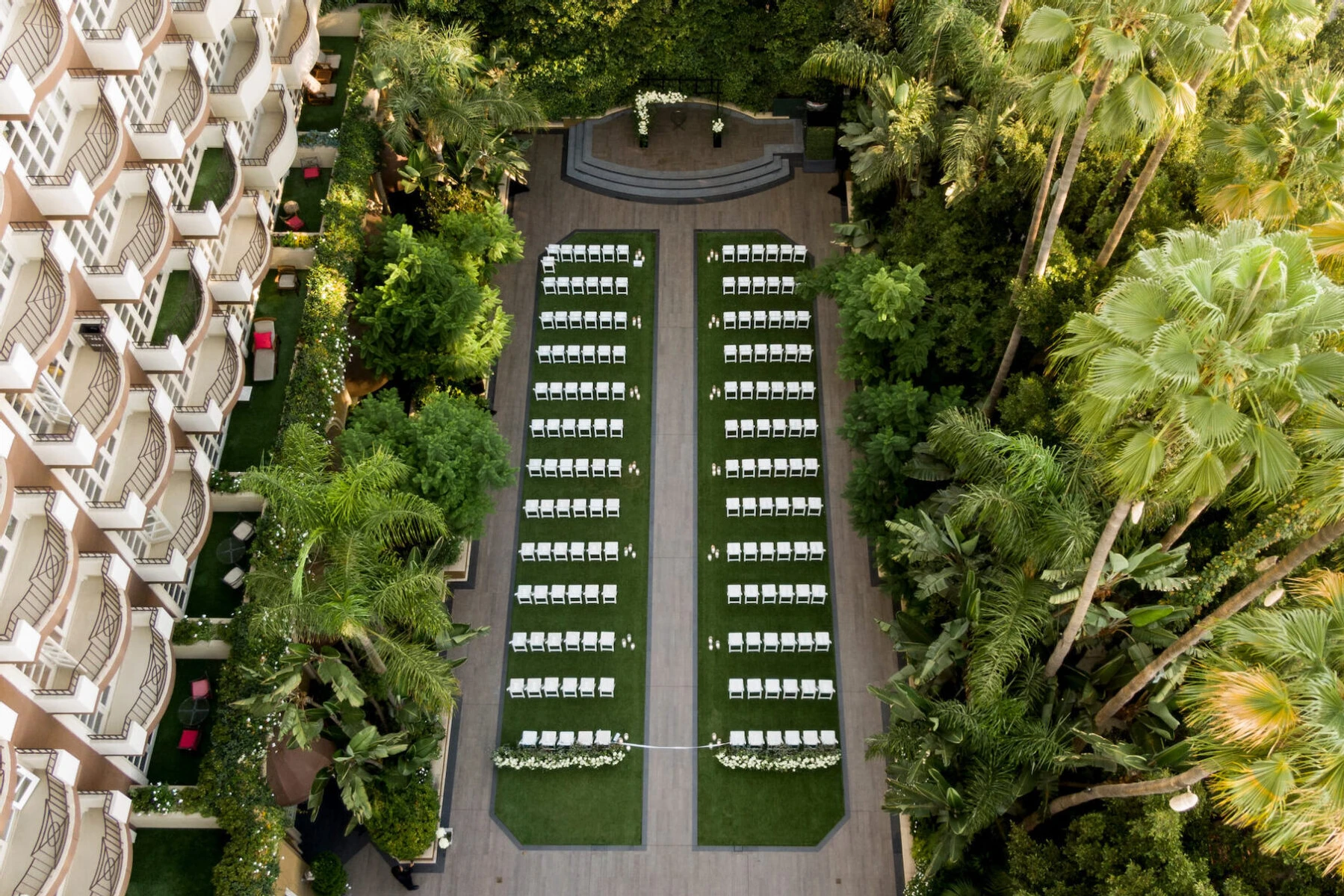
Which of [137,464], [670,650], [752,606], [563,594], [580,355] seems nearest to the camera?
[137,464]

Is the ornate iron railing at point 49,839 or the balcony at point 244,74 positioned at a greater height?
the balcony at point 244,74

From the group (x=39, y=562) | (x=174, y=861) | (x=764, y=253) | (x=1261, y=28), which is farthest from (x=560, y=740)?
(x=1261, y=28)

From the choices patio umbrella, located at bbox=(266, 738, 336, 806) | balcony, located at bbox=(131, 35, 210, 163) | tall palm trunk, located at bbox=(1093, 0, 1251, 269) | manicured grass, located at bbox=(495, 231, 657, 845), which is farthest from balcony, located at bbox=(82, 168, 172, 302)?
tall palm trunk, located at bbox=(1093, 0, 1251, 269)

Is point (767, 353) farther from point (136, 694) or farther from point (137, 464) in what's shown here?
point (136, 694)

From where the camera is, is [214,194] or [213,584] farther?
[214,194]

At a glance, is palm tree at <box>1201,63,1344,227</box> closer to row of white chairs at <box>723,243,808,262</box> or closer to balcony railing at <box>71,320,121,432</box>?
row of white chairs at <box>723,243,808,262</box>

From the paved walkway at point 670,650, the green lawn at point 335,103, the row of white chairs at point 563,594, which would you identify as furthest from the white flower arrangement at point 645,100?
the row of white chairs at point 563,594

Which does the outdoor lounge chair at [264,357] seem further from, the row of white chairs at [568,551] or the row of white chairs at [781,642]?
the row of white chairs at [781,642]

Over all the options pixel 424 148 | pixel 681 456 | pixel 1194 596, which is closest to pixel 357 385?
pixel 424 148
